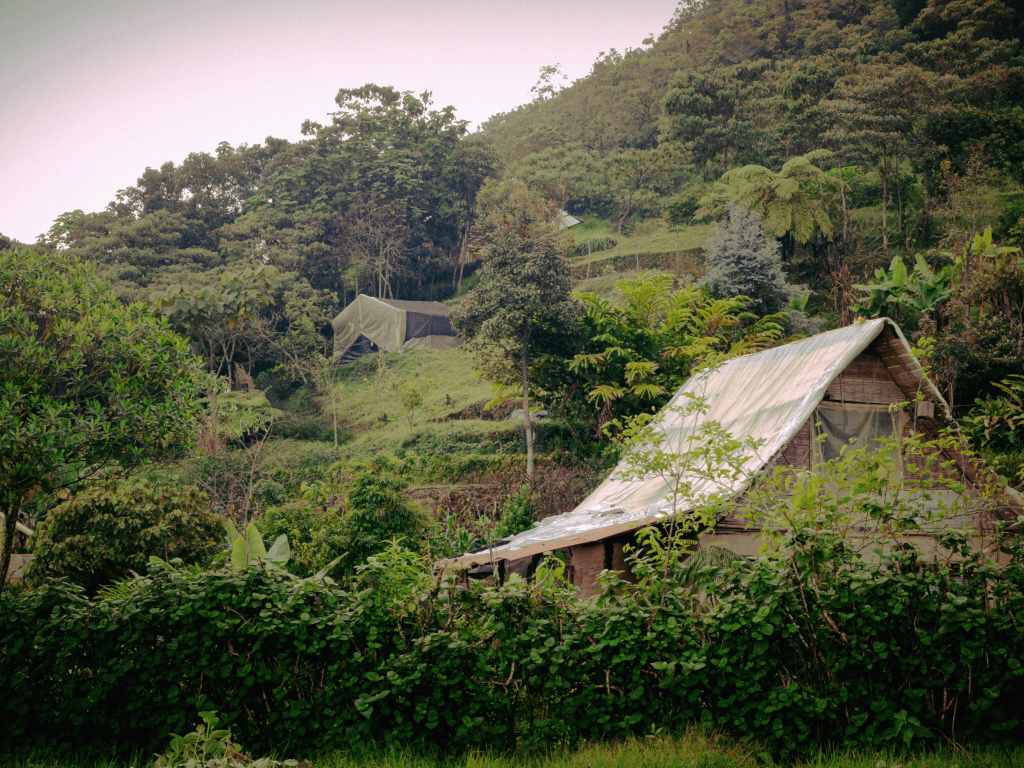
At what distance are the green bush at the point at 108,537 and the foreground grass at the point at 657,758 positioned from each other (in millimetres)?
5801

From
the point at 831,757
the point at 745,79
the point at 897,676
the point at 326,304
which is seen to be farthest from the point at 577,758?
the point at 745,79

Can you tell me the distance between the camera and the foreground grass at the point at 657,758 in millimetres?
3717

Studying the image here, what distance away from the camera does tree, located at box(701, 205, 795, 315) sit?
17656mm

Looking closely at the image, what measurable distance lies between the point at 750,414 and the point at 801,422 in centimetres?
130

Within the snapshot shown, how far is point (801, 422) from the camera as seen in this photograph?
791 cm

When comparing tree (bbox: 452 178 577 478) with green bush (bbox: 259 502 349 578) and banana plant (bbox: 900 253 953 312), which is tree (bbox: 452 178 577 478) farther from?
banana plant (bbox: 900 253 953 312)

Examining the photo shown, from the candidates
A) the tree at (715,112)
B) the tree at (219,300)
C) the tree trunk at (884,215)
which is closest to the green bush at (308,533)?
the tree at (219,300)

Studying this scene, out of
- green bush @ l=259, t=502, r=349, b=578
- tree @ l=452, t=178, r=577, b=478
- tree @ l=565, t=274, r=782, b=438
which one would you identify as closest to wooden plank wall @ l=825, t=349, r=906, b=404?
tree @ l=565, t=274, r=782, b=438

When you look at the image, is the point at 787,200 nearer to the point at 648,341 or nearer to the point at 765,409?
the point at 648,341

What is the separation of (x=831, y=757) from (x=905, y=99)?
81.8 feet

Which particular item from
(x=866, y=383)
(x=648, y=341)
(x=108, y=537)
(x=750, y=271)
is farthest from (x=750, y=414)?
(x=750, y=271)

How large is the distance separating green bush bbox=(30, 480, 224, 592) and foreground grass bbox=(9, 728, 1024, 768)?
5.80 m

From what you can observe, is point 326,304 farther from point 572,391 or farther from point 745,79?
point 745,79

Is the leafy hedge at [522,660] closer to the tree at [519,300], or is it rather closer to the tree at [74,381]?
the tree at [74,381]
